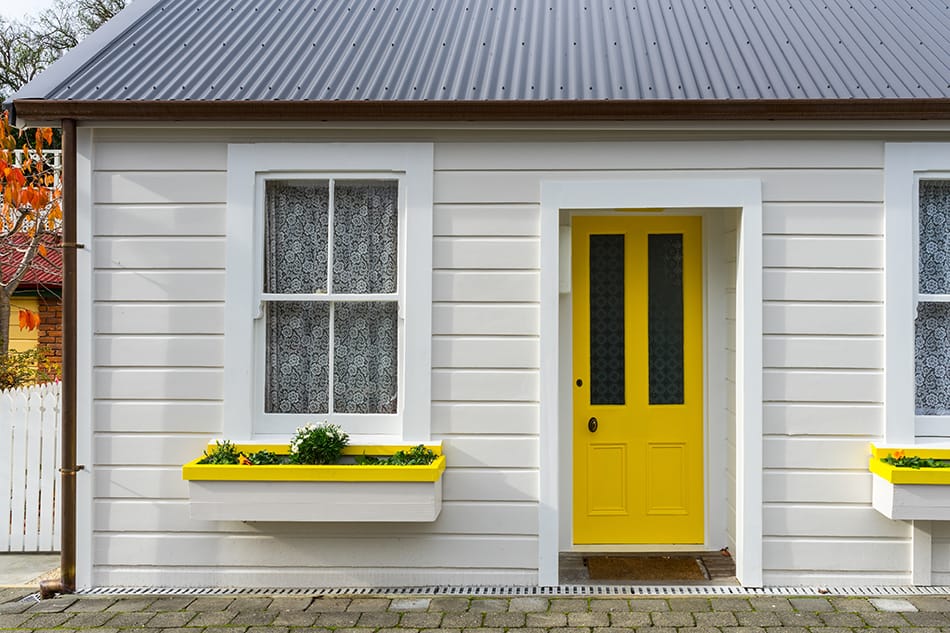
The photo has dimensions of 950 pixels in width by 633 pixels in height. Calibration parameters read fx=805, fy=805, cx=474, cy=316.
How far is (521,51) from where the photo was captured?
17.9 ft

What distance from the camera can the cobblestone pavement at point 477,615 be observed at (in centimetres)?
407

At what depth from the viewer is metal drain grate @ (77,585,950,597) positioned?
4.60 m

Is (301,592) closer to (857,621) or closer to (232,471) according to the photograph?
(232,471)

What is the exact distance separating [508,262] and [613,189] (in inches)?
29.9

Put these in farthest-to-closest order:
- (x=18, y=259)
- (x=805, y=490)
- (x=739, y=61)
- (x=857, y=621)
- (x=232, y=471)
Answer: (x=18, y=259)
(x=739, y=61)
(x=805, y=490)
(x=232, y=471)
(x=857, y=621)

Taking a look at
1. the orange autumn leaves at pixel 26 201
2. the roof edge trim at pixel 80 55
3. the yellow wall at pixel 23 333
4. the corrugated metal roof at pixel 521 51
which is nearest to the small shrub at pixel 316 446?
the corrugated metal roof at pixel 521 51

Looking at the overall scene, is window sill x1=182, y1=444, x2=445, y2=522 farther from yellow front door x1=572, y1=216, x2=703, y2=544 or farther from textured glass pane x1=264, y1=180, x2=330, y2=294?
yellow front door x1=572, y1=216, x2=703, y2=544

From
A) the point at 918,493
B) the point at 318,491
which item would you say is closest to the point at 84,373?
the point at 318,491

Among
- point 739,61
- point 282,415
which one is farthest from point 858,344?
point 282,415

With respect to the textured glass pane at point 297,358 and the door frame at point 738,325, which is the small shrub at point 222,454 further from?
the door frame at point 738,325

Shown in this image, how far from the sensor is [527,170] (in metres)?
4.81

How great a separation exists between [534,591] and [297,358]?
1.97 metres

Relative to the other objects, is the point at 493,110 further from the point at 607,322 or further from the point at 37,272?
the point at 37,272

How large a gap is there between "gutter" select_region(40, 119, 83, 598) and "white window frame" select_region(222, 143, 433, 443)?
90cm
